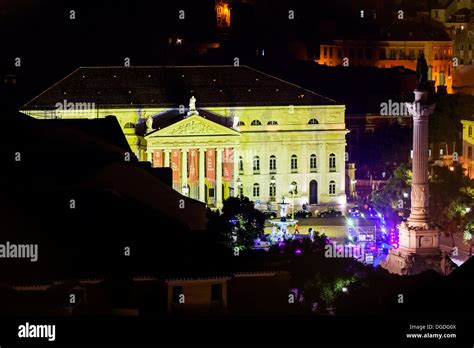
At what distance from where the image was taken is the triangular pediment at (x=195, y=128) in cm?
8856

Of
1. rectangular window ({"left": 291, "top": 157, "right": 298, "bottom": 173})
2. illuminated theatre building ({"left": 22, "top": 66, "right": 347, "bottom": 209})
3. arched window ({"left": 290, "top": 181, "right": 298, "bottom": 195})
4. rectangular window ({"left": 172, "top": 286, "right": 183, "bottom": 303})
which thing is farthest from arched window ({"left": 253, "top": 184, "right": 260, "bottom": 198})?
rectangular window ({"left": 172, "top": 286, "right": 183, "bottom": 303})

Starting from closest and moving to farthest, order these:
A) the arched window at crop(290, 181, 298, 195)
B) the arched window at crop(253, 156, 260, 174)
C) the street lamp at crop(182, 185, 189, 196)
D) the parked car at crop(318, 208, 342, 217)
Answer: the parked car at crop(318, 208, 342, 217) → the street lamp at crop(182, 185, 189, 196) → the arched window at crop(290, 181, 298, 195) → the arched window at crop(253, 156, 260, 174)

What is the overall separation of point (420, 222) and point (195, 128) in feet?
105

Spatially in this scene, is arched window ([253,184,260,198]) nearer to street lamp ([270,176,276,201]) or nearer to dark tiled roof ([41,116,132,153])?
street lamp ([270,176,276,201])

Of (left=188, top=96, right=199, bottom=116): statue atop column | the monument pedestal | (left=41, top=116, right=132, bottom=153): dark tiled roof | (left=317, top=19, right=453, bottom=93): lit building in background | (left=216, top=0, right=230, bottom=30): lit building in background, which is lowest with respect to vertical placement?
the monument pedestal

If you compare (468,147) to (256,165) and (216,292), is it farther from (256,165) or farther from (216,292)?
(216,292)

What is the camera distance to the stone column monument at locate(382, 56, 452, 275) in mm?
56688

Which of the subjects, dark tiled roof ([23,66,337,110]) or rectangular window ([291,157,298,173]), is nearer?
dark tiled roof ([23,66,337,110])

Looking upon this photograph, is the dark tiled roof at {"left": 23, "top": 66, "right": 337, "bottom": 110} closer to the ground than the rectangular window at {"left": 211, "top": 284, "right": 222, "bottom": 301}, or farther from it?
farther from it

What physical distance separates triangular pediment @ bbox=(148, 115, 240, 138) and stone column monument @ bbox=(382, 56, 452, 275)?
30.6 meters

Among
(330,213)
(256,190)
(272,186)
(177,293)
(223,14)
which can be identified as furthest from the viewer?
(223,14)

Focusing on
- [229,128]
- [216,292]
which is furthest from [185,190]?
[216,292]

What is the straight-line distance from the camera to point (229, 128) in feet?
293

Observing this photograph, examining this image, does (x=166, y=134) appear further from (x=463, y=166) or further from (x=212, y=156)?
(x=463, y=166)
